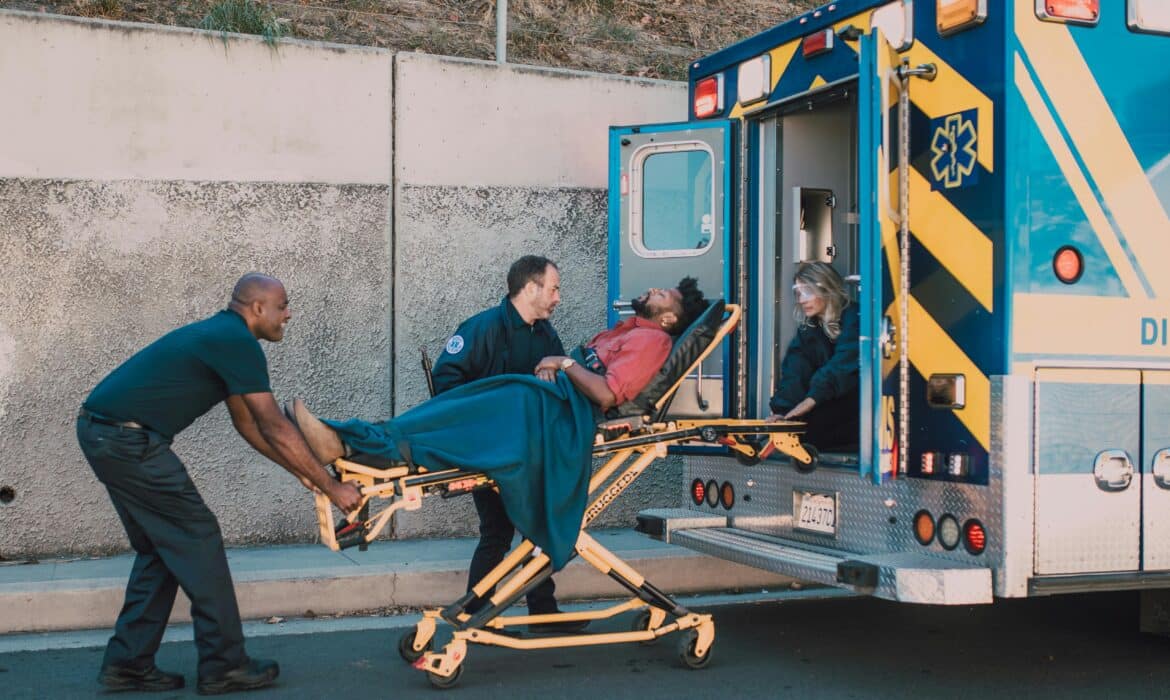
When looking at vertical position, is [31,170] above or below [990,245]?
above

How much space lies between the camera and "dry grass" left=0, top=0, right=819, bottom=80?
31.3 feet

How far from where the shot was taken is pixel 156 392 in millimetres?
5219

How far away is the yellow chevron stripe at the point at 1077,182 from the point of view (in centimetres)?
517

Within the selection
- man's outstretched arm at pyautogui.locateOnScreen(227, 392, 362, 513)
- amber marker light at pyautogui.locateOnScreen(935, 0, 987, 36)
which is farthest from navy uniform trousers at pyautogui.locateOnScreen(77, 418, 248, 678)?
amber marker light at pyautogui.locateOnScreen(935, 0, 987, 36)

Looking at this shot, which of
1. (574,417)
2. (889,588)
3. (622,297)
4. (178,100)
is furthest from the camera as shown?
(178,100)

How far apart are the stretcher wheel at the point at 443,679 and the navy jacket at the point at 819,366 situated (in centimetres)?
202

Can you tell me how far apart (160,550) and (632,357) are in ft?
6.64

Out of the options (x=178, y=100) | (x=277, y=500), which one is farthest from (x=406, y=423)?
(x=178, y=100)

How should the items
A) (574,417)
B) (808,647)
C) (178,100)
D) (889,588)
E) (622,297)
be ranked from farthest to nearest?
(178,100), (622,297), (808,647), (574,417), (889,588)

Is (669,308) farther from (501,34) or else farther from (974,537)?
(501,34)

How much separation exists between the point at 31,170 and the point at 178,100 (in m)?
0.92

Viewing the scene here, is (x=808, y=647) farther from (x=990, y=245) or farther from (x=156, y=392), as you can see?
(x=156, y=392)

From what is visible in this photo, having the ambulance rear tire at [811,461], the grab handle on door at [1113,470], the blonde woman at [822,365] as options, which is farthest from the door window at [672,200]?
the grab handle on door at [1113,470]

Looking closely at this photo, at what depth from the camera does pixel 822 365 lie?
6477 mm
